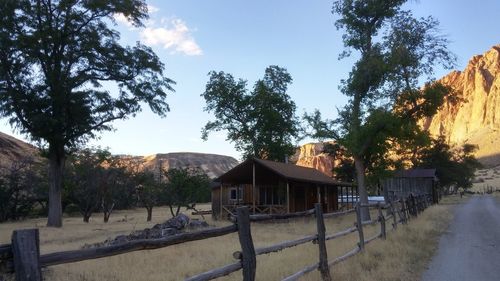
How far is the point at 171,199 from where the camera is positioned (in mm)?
36344

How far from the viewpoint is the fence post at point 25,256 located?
365 cm

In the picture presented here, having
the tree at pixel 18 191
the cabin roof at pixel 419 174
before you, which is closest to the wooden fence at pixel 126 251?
the tree at pixel 18 191

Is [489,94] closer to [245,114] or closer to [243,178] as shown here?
[245,114]

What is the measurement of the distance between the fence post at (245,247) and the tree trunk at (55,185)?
83.0 feet

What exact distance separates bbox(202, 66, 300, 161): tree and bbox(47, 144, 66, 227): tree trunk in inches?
864

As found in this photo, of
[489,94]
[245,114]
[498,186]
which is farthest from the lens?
[489,94]

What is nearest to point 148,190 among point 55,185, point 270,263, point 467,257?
point 55,185

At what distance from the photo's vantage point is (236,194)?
38250 millimetres

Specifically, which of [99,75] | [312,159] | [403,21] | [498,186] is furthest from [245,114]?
[312,159]

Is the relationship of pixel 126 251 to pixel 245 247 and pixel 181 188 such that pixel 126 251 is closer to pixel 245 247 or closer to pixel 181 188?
pixel 245 247

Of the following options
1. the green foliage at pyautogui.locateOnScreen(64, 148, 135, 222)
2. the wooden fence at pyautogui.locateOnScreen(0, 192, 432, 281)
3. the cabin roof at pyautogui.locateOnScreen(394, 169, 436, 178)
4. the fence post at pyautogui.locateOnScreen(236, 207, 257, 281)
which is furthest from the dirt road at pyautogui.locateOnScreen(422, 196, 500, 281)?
the cabin roof at pyautogui.locateOnScreen(394, 169, 436, 178)

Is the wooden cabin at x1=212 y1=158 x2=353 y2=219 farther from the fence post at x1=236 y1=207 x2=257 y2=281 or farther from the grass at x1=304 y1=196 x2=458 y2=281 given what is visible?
the fence post at x1=236 y1=207 x2=257 y2=281

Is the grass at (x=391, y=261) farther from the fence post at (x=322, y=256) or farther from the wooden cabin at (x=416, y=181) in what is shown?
Result: the wooden cabin at (x=416, y=181)

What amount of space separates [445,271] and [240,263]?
5.38 meters
